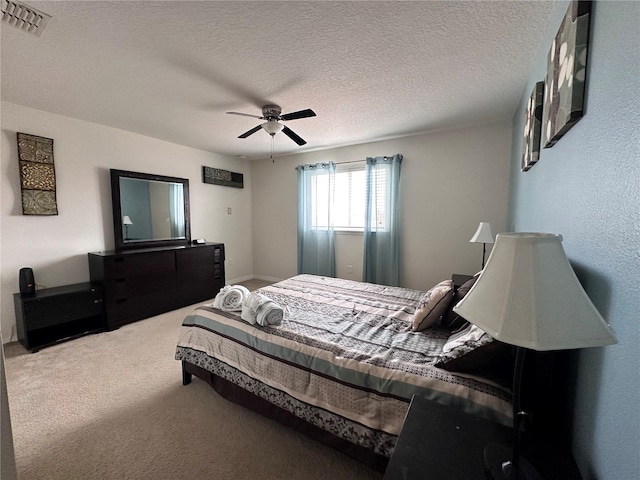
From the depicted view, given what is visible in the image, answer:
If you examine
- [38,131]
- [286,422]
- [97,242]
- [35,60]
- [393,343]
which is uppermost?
[35,60]

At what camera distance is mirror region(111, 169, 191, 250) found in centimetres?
339

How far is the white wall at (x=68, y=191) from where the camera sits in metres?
2.65

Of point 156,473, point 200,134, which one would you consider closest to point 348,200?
point 200,134

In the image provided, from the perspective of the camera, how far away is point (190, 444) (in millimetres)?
1536

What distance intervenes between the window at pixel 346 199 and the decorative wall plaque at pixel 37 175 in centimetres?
328

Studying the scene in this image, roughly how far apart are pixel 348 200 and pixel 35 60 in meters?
3.52

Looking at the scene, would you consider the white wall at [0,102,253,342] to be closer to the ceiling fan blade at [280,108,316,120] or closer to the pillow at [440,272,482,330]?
the ceiling fan blade at [280,108,316,120]

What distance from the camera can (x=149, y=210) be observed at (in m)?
3.67

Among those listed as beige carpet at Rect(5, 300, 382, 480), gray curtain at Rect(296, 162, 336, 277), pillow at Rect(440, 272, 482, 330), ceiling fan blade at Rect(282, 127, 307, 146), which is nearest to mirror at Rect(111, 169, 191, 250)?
beige carpet at Rect(5, 300, 382, 480)

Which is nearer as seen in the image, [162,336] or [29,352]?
[29,352]

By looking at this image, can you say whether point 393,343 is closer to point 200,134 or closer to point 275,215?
point 200,134

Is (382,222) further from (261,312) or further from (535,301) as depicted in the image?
(535,301)

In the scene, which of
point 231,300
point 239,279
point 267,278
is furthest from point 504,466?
point 239,279

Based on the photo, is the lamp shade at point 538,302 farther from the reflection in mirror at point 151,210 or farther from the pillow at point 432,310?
the reflection in mirror at point 151,210
